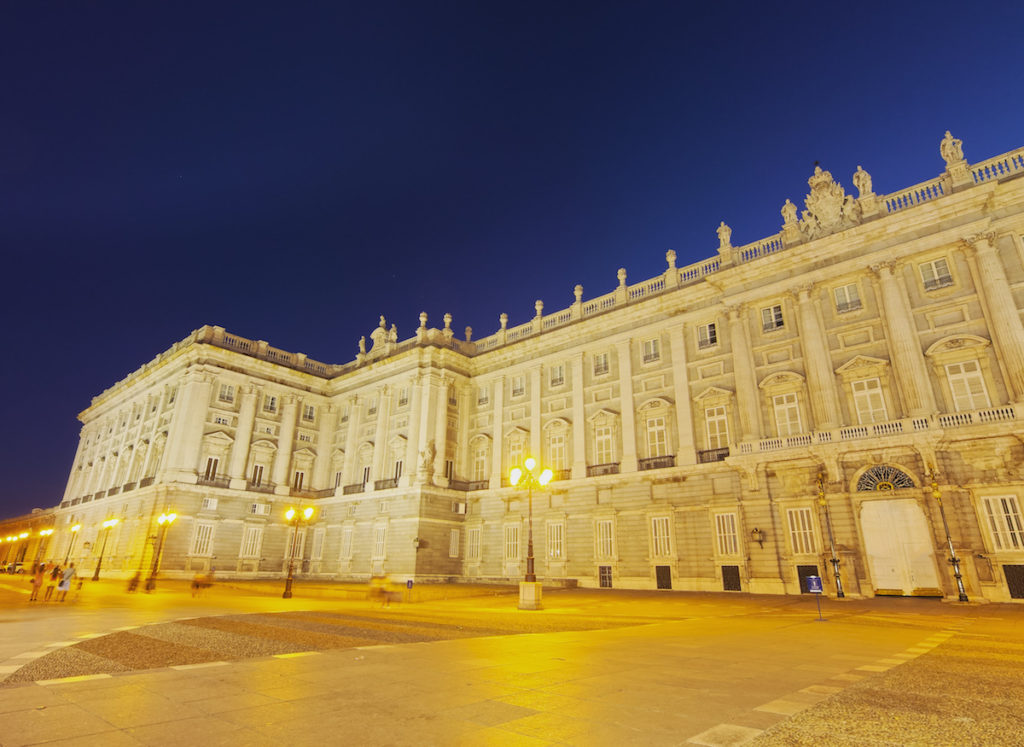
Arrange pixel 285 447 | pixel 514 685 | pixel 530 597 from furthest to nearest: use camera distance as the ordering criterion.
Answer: pixel 285 447 → pixel 530 597 → pixel 514 685

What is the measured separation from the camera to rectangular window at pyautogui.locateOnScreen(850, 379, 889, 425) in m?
23.1

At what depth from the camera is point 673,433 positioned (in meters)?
28.8

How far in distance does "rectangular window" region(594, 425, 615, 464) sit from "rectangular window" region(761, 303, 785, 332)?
1001 centimetres

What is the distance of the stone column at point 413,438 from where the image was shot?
36.1m

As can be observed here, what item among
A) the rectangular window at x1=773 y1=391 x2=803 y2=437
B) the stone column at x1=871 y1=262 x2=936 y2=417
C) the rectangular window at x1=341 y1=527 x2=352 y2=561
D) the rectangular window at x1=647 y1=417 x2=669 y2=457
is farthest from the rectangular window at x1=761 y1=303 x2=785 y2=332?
the rectangular window at x1=341 y1=527 x2=352 y2=561

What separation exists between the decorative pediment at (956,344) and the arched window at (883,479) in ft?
16.9

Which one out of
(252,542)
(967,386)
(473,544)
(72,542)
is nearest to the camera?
(967,386)

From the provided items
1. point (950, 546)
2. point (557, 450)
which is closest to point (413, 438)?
point (557, 450)

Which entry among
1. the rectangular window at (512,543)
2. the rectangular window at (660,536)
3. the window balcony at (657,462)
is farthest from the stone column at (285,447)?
the rectangular window at (660,536)

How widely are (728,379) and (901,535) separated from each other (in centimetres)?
977

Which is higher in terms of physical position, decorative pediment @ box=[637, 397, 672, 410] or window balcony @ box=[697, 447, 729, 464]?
decorative pediment @ box=[637, 397, 672, 410]

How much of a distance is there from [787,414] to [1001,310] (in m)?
8.72

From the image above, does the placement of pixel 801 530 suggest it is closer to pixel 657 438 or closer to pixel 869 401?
pixel 869 401

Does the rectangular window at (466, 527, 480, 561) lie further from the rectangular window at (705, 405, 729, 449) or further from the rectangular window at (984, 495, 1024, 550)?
the rectangular window at (984, 495, 1024, 550)
